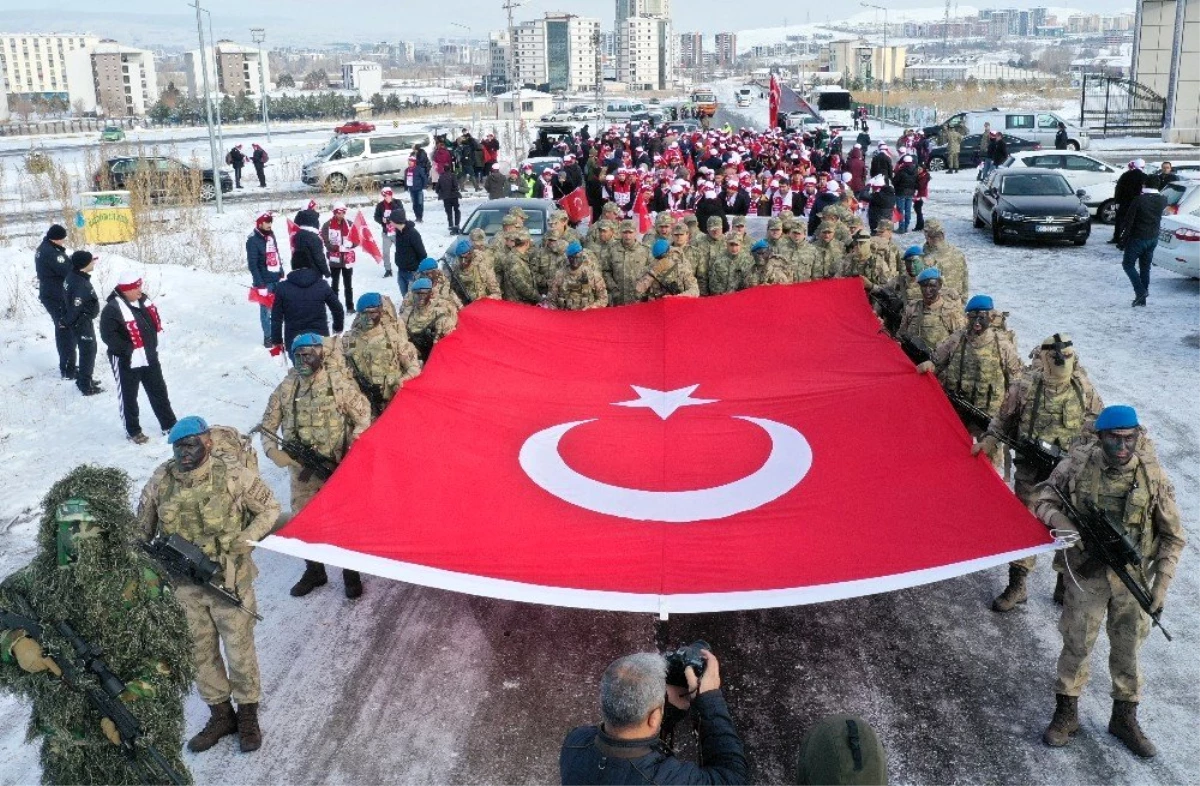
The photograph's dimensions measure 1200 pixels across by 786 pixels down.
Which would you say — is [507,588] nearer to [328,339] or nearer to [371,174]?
[328,339]

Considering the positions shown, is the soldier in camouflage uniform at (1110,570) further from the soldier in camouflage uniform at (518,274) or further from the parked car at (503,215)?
the parked car at (503,215)

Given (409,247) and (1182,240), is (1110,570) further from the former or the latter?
(1182,240)

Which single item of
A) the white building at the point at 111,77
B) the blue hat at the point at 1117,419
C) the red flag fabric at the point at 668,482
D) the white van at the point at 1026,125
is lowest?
the red flag fabric at the point at 668,482

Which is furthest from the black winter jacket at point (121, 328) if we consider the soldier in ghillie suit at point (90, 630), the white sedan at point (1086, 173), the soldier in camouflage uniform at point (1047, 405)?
the white sedan at point (1086, 173)

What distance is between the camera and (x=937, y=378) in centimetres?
810

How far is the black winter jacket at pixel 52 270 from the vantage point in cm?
1234

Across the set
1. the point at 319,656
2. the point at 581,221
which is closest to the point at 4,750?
the point at 319,656

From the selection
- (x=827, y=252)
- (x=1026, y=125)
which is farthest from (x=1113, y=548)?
(x=1026, y=125)

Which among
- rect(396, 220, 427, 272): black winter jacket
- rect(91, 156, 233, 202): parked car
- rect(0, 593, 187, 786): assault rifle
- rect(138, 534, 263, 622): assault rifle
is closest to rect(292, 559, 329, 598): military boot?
rect(138, 534, 263, 622): assault rifle

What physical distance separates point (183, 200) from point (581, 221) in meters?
8.38

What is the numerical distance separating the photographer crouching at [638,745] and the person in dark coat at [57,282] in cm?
1096

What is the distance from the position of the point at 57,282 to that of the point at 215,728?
28.3ft

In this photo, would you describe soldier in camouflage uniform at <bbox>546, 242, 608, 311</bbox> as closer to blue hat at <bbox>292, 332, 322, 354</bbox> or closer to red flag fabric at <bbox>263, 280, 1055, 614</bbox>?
red flag fabric at <bbox>263, 280, 1055, 614</bbox>

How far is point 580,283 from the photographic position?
11.4 m
